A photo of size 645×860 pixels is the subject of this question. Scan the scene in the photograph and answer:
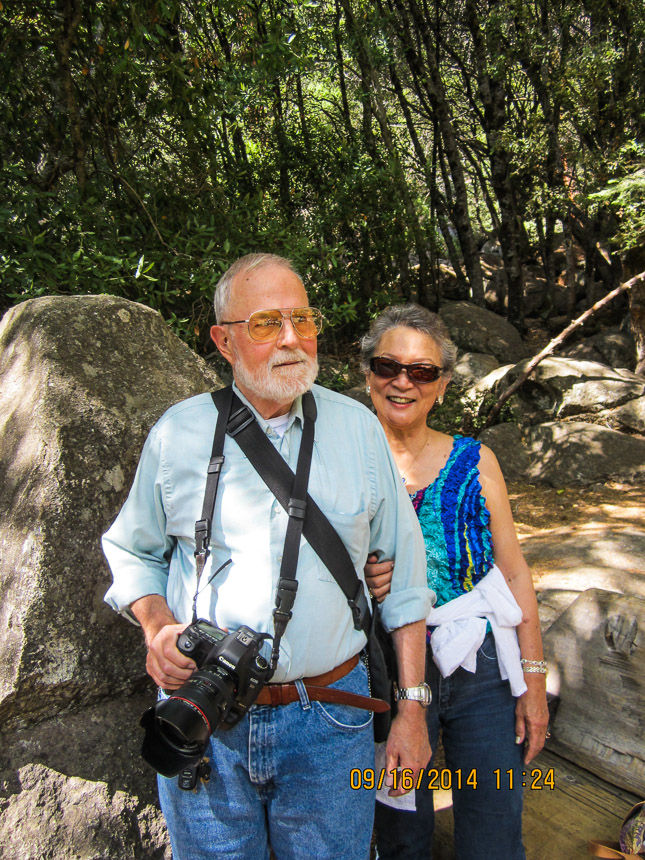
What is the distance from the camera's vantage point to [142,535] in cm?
185

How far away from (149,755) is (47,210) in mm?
4046

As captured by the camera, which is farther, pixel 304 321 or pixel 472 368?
pixel 472 368

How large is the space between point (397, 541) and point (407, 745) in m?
0.59

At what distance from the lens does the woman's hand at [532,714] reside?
213cm

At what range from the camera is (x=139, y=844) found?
6.79ft

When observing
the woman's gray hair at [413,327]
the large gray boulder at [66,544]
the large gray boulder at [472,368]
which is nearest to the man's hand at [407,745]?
the large gray boulder at [66,544]

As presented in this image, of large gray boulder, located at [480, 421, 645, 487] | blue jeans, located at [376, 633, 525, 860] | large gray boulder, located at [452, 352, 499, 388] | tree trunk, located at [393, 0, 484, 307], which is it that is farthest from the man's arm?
tree trunk, located at [393, 0, 484, 307]

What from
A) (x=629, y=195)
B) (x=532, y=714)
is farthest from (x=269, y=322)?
(x=629, y=195)

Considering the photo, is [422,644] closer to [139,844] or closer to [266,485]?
[266,485]

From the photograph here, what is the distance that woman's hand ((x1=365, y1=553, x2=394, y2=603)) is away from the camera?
6.49ft

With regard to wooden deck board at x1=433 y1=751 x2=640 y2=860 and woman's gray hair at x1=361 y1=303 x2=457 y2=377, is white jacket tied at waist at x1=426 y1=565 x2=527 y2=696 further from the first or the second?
woman's gray hair at x1=361 y1=303 x2=457 y2=377

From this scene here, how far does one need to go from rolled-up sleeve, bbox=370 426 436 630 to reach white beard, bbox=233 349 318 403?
11.2 inches

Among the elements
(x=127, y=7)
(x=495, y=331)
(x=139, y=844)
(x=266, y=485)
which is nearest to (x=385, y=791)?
(x=139, y=844)
